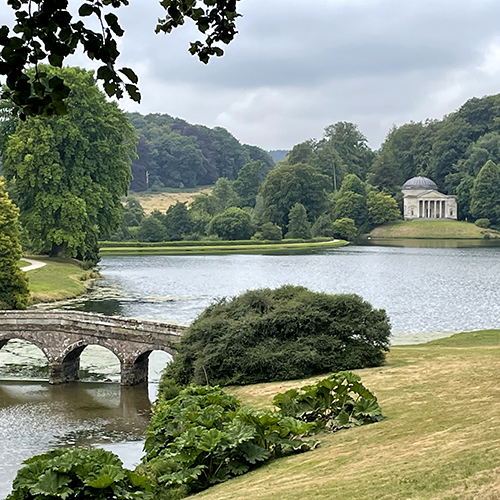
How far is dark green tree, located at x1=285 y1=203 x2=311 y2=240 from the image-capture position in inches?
4751

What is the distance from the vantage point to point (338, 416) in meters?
15.0

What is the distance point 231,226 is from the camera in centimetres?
11631

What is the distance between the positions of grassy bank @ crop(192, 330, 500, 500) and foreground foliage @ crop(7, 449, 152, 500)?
1.30m

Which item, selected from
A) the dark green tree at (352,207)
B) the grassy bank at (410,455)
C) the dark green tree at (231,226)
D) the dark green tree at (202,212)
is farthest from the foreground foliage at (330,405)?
the dark green tree at (352,207)

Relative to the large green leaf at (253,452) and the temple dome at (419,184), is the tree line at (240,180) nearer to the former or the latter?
the temple dome at (419,184)

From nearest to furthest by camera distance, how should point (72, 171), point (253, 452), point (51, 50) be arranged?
point (51, 50) → point (253, 452) → point (72, 171)

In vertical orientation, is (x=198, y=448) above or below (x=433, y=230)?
below

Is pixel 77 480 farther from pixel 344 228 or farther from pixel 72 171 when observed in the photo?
pixel 344 228

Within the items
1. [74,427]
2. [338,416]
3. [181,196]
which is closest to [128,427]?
[74,427]

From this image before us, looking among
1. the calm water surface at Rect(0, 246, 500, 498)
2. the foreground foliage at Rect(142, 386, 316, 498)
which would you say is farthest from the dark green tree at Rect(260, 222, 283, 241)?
the foreground foliage at Rect(142, 386, 316, 498)

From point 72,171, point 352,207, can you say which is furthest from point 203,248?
point 72,171

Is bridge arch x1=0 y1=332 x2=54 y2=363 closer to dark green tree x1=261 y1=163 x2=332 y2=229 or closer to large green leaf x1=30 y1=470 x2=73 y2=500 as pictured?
large green leaf x1=30 y1=470 x2=73 y2=500

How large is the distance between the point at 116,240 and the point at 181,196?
84.6 m

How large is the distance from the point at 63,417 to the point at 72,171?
41.2 meters
